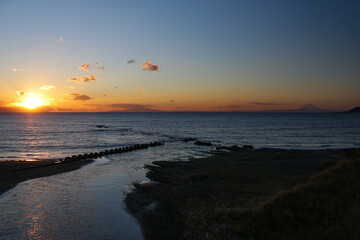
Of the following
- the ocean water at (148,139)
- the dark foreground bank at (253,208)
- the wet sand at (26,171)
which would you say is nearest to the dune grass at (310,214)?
the dark foreground bank at (253,208)

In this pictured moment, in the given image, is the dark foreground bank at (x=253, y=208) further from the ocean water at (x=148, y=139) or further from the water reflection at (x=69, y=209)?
the ocean water at (x=148, y=139)

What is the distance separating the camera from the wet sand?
21155mm

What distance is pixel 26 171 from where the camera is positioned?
1003 inches

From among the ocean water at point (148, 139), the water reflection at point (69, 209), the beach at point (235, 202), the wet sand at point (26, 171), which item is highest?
the beach at point (235, 202)

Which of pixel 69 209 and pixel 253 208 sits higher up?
pixel 253 208

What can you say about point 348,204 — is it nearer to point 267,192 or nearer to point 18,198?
point 267,192

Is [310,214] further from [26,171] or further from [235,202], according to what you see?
[26,171]

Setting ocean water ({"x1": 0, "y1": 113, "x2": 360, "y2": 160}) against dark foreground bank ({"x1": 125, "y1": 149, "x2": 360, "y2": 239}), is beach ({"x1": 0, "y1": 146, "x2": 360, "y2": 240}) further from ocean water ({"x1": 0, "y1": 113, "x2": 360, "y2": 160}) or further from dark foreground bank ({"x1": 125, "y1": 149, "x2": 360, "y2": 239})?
ocean water ({"x1": 0, "y1": 113, "x2": 360, "y2": 160})

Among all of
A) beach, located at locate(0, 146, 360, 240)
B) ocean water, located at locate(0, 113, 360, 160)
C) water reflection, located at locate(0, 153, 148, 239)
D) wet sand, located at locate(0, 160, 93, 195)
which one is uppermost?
beach, located at locate(0, 146, 360, 240)

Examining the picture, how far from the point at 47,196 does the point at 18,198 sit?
1776mm

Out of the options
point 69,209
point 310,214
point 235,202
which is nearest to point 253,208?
point 310,214

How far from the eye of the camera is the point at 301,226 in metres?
9.70

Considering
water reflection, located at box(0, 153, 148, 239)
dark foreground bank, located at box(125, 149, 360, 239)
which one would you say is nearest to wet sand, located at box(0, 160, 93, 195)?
water reflection, located at box(0, 153, 148, 239)

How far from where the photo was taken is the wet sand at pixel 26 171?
21155mm
